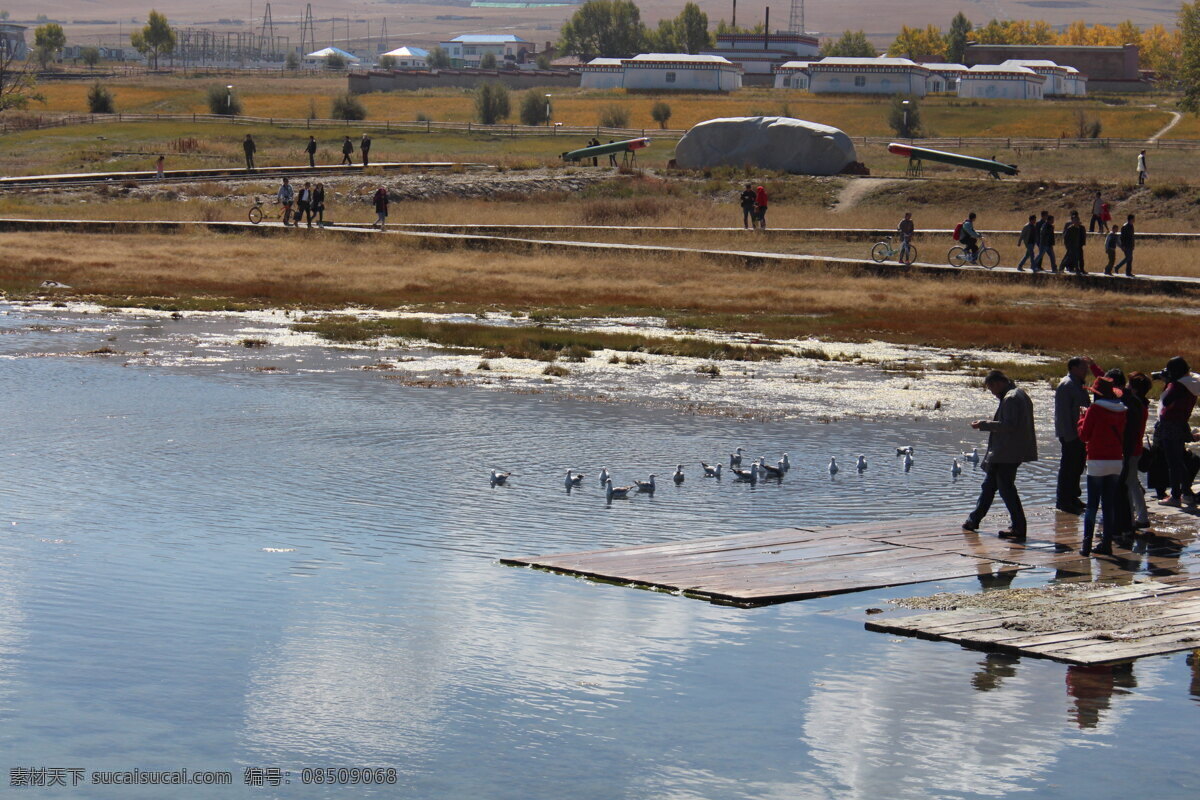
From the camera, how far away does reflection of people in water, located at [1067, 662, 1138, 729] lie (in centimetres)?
1030

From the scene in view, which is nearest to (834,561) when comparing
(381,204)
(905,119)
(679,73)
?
(381,204)

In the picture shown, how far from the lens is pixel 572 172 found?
218 ft

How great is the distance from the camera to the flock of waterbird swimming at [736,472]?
680 inches

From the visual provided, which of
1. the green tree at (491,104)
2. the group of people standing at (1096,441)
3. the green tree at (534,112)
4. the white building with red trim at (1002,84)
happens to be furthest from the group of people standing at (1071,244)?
the white building with red trim at (1002,84)

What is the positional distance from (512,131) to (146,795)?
91.0m

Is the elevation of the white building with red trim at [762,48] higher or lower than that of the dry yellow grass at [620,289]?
higher

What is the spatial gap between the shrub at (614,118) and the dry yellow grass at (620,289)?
2455 inches

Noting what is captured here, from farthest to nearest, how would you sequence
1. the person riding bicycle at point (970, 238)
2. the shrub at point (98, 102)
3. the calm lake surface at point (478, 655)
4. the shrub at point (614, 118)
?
the shrub at point (98, 102), the shrub at point (614, 118), the person riding bicycle at point (970, 238), the calm lake surface at point (478, 655)

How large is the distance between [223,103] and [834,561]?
103802 millimetres

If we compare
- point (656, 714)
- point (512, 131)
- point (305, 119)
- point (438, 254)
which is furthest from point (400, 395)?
point (305, 119)

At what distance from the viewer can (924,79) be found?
5113 inches

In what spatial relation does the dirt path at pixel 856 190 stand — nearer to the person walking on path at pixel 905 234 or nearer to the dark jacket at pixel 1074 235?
the person walking on path at pixel 905 234

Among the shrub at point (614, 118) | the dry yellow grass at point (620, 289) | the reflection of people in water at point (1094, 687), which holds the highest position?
the shrub at point (614, 118)

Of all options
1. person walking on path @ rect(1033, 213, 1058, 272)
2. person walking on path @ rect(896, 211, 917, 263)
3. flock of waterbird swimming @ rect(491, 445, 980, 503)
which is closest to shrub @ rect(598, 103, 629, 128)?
person walking on path @ rect(896, 211, 917, 263)
